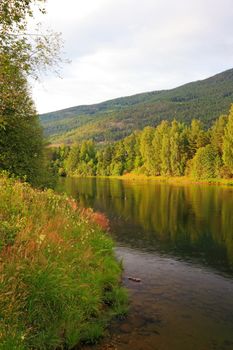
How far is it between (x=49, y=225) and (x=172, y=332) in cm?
619

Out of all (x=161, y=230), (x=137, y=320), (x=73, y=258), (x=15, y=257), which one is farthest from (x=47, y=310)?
(x=161, y=230)

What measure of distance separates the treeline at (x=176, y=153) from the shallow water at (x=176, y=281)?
49946 mm

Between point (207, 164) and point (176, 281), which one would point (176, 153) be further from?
point (176, 281)

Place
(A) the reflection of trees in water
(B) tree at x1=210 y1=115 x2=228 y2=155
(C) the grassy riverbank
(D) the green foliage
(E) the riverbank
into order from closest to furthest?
(C) the grassy riverbank < (A) the reflection of trees in water < (E) the riverbank < (D) the green foliage < (B) tree at x1=210 y1=115 x2=228 y2=155

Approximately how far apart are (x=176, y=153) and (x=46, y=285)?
121709 mm

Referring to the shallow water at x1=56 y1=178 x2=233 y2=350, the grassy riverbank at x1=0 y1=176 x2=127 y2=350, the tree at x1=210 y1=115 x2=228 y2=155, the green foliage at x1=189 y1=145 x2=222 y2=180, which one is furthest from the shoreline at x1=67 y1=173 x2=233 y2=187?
the grassy riverbank at x1=0 y1=176 x2=127 y2=350

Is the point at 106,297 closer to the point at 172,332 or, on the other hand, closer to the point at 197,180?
the point at 172,332

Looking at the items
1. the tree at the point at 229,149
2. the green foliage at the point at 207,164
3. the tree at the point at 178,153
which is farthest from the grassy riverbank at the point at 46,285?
the tree at the point at 178,153

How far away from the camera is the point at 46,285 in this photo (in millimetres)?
10539

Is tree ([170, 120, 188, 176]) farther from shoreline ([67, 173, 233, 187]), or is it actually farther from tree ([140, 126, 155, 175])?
tree ([140, 126, 155, 175])

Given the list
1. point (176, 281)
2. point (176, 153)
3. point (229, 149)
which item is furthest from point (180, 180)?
point (176, 281)

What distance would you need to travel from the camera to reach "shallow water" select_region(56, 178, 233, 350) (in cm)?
1327

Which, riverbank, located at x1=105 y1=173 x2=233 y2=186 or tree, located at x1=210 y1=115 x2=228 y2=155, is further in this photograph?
tree, located at x1=210 y1=115 x2=228 y2=155

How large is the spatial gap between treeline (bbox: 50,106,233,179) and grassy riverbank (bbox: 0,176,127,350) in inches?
2654
